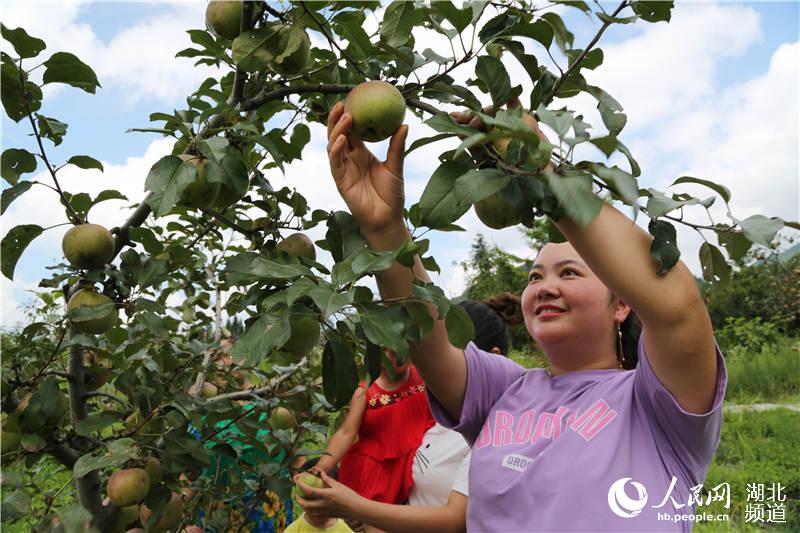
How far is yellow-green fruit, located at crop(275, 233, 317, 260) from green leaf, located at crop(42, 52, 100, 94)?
0.45 meters

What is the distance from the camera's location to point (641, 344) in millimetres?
1149

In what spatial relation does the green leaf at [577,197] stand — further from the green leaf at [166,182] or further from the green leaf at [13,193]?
the green leaf at [13,193]

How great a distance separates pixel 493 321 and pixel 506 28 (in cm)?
150

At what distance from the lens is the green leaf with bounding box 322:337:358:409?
100 centimetres

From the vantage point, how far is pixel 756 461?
425 cm

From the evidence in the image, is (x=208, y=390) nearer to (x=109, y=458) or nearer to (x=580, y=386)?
(x=109, y=458)

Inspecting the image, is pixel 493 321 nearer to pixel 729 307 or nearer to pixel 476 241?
pixel 729 307

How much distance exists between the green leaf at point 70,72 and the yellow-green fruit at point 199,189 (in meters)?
0.28

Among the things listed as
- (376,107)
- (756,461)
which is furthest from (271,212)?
(756,461)

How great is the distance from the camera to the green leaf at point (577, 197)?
2.37 ft

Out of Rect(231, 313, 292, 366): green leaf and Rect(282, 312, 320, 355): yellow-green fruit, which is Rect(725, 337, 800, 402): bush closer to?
Rect(282, 312, 320, 355): yellow-green fruit

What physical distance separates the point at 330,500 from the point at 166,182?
119 centimetres

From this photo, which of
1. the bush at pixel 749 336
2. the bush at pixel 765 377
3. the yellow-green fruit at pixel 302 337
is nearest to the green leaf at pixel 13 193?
the yellow-green fruit at pixel 302 337

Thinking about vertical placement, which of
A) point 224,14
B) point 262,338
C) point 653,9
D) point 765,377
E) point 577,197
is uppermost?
point 765,377
